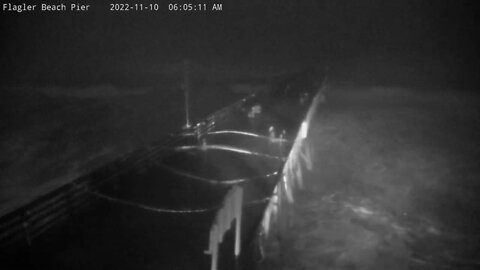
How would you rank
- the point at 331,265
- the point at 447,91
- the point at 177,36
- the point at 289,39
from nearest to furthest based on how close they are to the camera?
the point at 331,265, the point at 447,91, the point at 289,39, the point at 177,36

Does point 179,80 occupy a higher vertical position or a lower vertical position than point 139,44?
lower

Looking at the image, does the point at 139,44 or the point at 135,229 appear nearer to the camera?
the point at 135,229

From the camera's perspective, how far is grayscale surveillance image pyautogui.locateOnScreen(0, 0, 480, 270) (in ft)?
16.5

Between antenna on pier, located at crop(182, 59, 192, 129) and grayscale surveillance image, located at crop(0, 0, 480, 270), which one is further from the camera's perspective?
antenna on pier, located at crop(182, 59, 192, 129)

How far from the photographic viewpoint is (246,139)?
9.34 metres

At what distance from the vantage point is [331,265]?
5.92 metres

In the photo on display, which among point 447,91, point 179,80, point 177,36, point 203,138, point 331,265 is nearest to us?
point 331,265

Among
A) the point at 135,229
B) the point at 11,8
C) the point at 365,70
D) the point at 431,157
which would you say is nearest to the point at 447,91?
the point at 365,70

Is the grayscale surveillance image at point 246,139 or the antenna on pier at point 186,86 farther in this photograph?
the antenna on pier at point 186,86

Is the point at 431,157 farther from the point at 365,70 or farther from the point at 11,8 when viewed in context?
the point at 11,8

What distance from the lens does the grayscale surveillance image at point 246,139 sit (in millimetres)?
5039

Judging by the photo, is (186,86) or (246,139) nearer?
(246,139)

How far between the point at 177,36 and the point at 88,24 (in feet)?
36.0

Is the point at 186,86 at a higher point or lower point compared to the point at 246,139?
higher
